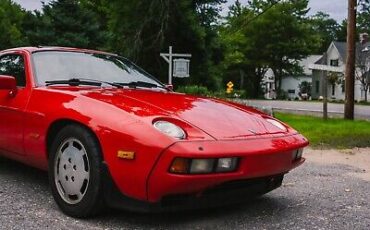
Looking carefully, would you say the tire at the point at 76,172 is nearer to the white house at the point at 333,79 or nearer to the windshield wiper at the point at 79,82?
the windshield wiper at the point at 79,82

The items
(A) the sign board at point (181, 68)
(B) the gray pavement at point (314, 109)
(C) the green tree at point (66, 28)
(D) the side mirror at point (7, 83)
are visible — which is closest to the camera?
(D) the side mirror at point (7, 83)

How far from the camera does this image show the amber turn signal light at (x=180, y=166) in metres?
3.21

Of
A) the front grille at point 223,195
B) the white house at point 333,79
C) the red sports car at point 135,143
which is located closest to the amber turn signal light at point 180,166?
the red sports car at point 135,143

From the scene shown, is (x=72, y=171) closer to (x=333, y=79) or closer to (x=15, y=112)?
(x=15, y=112)

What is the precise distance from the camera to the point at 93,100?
3.77 metres

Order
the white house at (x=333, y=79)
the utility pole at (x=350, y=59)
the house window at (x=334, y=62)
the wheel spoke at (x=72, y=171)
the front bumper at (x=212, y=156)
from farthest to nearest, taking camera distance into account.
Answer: the house window at (x=334, y=62), the white house at (x=333, y=79), the utility pole at (x=350, y=59), the wheel spoke at (x=72, y=171), the front bumper at (x=212, y=156)

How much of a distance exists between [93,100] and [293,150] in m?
1.52

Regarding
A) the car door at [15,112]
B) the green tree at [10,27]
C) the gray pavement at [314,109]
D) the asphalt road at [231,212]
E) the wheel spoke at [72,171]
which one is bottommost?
the asphalt road at [231,212]

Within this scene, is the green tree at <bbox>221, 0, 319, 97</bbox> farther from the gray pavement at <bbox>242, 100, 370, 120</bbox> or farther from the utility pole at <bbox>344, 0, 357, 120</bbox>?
the utility pole at <bbox>344, 0, 357, 120</bbox>

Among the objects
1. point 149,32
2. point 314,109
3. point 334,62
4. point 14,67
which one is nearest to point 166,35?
point 149,32

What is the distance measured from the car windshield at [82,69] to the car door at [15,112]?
17 centimetres

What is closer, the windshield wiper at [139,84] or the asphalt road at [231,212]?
the asphalt road at [231,212]

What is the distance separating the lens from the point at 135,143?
10.9 ft

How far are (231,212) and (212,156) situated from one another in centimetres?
89
